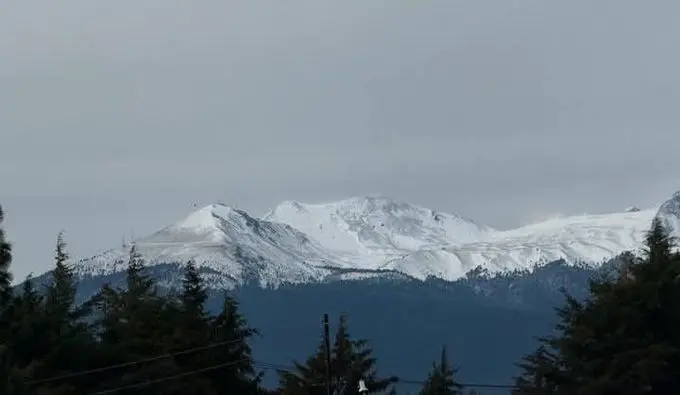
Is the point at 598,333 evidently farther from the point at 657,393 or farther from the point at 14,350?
the point at 14,350

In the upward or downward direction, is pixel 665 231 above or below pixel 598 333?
above

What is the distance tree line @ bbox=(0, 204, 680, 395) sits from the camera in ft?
143

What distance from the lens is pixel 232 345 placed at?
172ft

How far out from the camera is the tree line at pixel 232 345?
143 ft

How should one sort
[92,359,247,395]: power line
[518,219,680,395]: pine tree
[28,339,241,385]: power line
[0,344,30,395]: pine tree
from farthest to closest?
[518,219,680,395]: pine tree → [92,359,247,395]: power line → [28,339,241,385]: power line → [0,344,30,395]: pine tree

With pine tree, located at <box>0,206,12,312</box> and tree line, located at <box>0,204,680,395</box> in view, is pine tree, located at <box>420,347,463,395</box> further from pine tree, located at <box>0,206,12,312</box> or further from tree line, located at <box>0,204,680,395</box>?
pine tree, located at <box>0,206,12,312</box>

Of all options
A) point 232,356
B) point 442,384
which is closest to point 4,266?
point 232,356

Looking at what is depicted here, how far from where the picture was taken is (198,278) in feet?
187

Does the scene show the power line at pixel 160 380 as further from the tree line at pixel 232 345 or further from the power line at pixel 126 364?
the power line at pixel 126 364

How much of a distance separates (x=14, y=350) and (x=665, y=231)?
21311mm

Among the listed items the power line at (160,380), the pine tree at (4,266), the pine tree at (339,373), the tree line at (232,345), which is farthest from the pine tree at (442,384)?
the pine tree at (4,266)

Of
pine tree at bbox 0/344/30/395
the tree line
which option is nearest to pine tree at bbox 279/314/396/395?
the tree line

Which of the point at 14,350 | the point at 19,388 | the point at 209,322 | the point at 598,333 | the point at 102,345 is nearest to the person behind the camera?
the point at 19,388

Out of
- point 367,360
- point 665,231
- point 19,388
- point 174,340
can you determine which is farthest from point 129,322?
point 665,231
